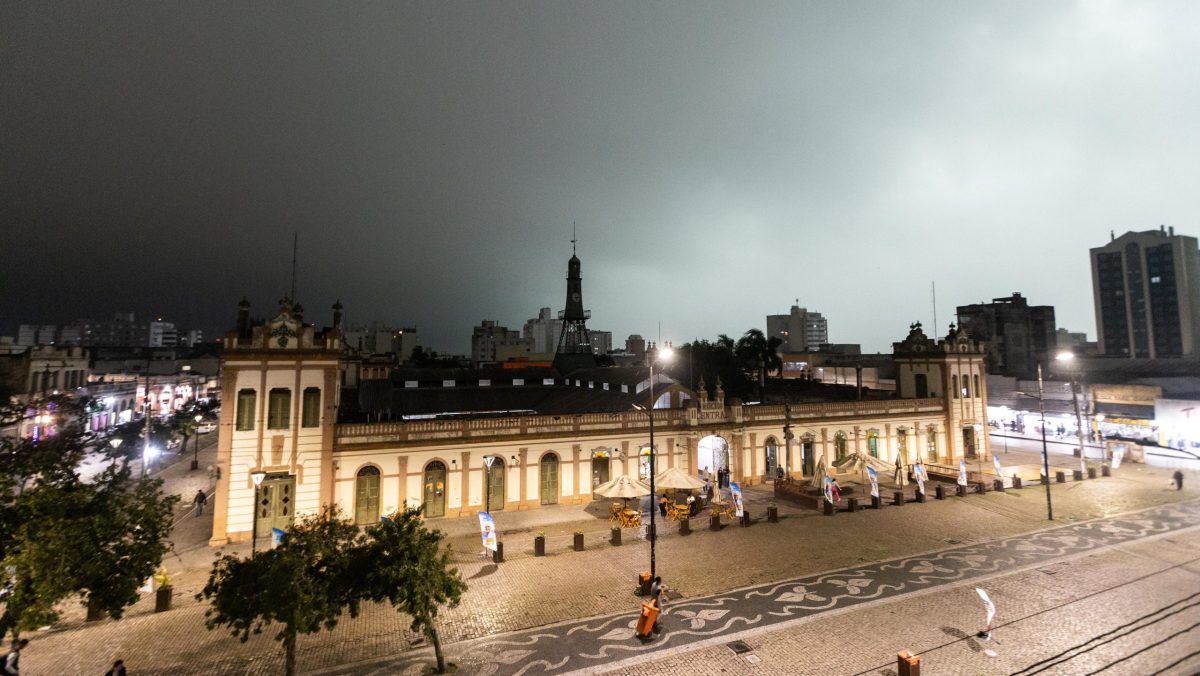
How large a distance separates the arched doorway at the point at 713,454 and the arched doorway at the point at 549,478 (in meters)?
9.88

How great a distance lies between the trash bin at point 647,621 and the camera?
15.0m

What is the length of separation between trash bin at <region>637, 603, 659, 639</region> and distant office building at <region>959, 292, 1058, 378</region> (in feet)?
383

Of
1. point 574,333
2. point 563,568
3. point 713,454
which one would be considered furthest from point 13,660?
point 574,333

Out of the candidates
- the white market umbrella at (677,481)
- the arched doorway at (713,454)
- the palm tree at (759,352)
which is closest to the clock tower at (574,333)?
the palm tree at (759,352)

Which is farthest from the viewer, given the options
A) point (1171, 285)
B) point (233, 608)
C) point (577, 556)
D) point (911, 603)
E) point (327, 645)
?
point (1171, 285)

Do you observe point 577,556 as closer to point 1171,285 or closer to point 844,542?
point 844,542

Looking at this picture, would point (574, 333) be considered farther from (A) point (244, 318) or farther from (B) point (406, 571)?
(B) point (406, 571)

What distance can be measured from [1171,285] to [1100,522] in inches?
4643

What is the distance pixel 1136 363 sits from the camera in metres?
63.3

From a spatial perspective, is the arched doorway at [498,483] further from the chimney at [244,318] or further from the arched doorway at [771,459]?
the arched doorway at [771,459]

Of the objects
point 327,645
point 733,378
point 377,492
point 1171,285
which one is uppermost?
point 1171,285

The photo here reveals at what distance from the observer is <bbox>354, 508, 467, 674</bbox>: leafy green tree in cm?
1178

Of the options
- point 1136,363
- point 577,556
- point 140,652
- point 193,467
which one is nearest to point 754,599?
point 577,556

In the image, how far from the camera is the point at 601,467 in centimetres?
3145
